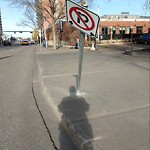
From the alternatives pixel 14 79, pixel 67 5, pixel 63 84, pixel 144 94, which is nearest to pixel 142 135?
pixel 144 94

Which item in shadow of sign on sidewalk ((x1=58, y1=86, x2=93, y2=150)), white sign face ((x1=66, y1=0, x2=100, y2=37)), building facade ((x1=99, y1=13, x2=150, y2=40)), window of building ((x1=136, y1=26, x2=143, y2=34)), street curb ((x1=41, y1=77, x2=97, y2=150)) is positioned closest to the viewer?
street curb ((x1=41, y1=77, x2=97, y2=150))

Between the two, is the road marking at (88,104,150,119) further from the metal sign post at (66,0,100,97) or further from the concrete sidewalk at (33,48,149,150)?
the metal sign post at (66,0,100,97)

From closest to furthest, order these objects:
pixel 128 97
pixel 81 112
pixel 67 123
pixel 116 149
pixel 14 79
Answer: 1. pixel 116 149
2. pixel 67 123
3. pixel 81 112
4. pixel 128 97
5. pixel 14 79

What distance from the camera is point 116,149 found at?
3801 millimetres

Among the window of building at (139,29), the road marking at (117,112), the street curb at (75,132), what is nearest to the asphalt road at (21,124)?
the street curb at (75,132)

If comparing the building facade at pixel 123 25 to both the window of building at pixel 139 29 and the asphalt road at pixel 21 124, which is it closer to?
the window of building at pixel 139 29

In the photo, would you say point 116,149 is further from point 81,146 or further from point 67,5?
point 67,5

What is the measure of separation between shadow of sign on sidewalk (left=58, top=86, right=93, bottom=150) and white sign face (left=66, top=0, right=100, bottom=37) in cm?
179

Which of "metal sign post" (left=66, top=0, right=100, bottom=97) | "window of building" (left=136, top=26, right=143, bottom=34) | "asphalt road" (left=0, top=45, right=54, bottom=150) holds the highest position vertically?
"window of building" (left=136, top=26, right=143, bottom=34)

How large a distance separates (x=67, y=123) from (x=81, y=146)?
941 millimetres

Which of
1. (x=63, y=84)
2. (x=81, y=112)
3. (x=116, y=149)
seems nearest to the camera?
(x=116, y=149)

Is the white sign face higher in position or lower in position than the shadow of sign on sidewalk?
higher

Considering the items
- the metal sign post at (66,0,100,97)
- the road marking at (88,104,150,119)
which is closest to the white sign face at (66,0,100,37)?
the metal sign post at (66,0,100,97)

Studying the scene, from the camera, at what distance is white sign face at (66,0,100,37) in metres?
5.80
